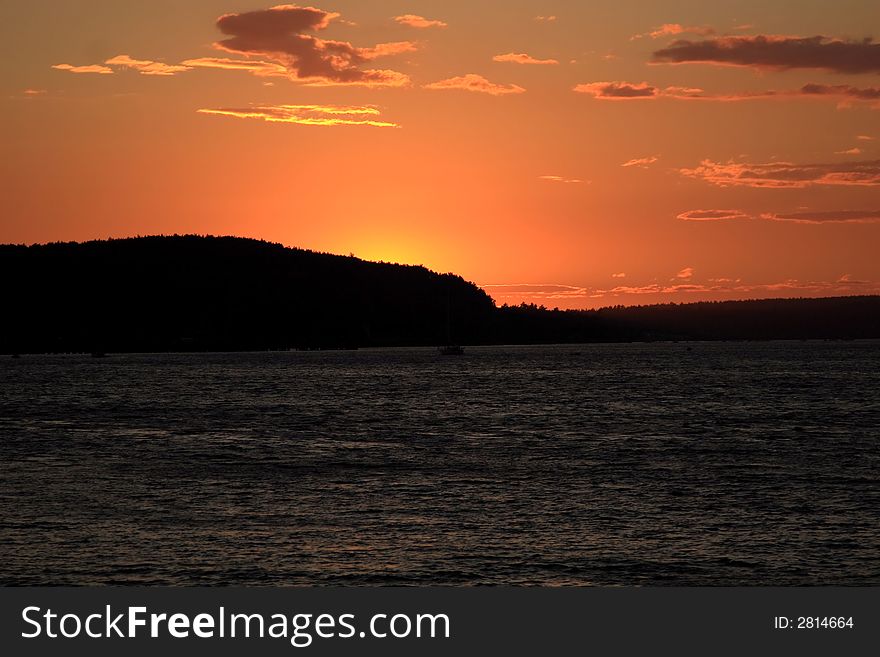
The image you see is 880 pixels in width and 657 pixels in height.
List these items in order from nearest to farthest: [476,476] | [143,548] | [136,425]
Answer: [143,548] → [476,476] → [136,425]

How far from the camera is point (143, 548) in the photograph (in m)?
32.3

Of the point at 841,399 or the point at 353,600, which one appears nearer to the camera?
the point at 353,600

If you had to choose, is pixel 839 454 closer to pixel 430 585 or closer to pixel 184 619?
pixel 430 585

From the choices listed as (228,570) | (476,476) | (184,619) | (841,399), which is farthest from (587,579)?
(841,399)

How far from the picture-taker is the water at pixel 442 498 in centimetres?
3012

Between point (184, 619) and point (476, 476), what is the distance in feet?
97.3

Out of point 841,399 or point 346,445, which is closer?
point 346,445

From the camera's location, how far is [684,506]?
135ft

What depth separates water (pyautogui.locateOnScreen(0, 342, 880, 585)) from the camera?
3012 centimetres

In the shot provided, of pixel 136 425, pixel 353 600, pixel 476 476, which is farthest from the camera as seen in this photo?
pixel 136 425

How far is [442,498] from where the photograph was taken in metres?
42.8

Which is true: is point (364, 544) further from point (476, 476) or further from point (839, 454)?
point (839, 454)

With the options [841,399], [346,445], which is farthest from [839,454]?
[841,399]

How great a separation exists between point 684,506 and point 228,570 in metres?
18.5
